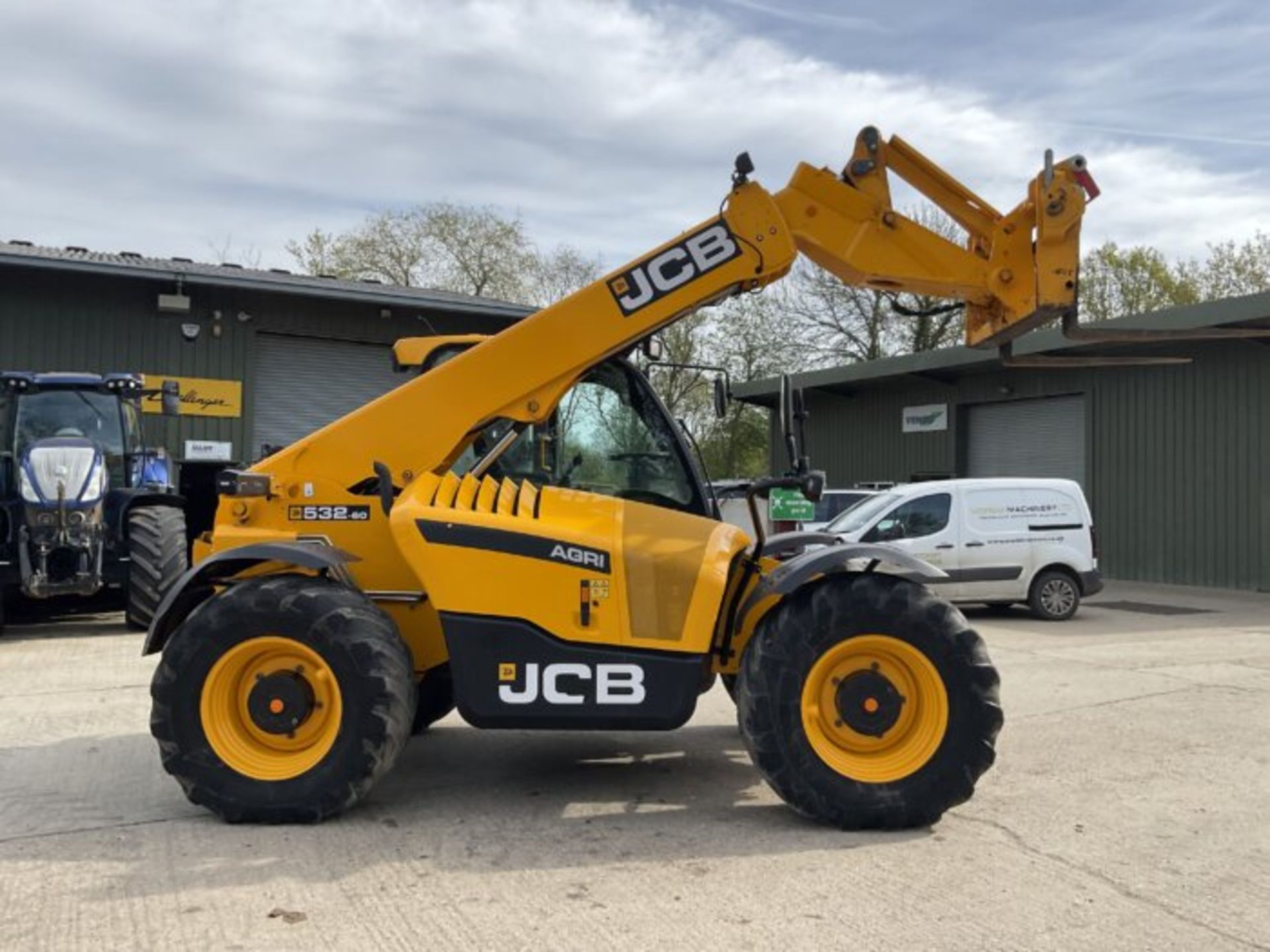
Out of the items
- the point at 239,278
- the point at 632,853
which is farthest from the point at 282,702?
the point at 239,278

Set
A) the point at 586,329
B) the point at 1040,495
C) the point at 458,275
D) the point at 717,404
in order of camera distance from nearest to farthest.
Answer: the point at 586,329
the point at 717,404
the point at 1040,495
the point at 458,275

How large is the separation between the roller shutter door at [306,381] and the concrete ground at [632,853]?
12.8m

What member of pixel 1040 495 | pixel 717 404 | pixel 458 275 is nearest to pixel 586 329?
pixel 717 404

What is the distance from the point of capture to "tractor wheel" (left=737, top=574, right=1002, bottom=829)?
15.7ft

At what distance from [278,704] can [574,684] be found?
1.35 meters

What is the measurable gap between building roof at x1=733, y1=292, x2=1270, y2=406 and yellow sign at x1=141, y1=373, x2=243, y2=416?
9.11 meters

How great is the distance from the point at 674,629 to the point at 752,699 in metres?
0.48

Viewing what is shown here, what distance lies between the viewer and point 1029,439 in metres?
22.6

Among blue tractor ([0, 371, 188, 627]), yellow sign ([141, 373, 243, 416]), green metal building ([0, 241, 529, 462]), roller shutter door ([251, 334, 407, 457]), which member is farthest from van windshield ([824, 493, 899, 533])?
yellow sign ([141, 373, 243, 416])

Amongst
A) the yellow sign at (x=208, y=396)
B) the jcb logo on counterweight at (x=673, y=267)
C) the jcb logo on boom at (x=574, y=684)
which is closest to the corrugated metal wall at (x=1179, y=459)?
the yellow sign at (x=208, y=396)

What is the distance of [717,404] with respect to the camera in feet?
19.2

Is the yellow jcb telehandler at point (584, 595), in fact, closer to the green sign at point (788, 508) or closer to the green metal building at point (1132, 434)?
the green sign at point (788, 508)

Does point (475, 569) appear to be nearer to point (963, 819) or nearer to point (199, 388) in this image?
point (963, 819)

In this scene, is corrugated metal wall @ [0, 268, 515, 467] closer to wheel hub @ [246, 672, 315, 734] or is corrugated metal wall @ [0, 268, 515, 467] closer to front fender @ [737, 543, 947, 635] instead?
wheel hub @ [246, 672, 315, 734]
